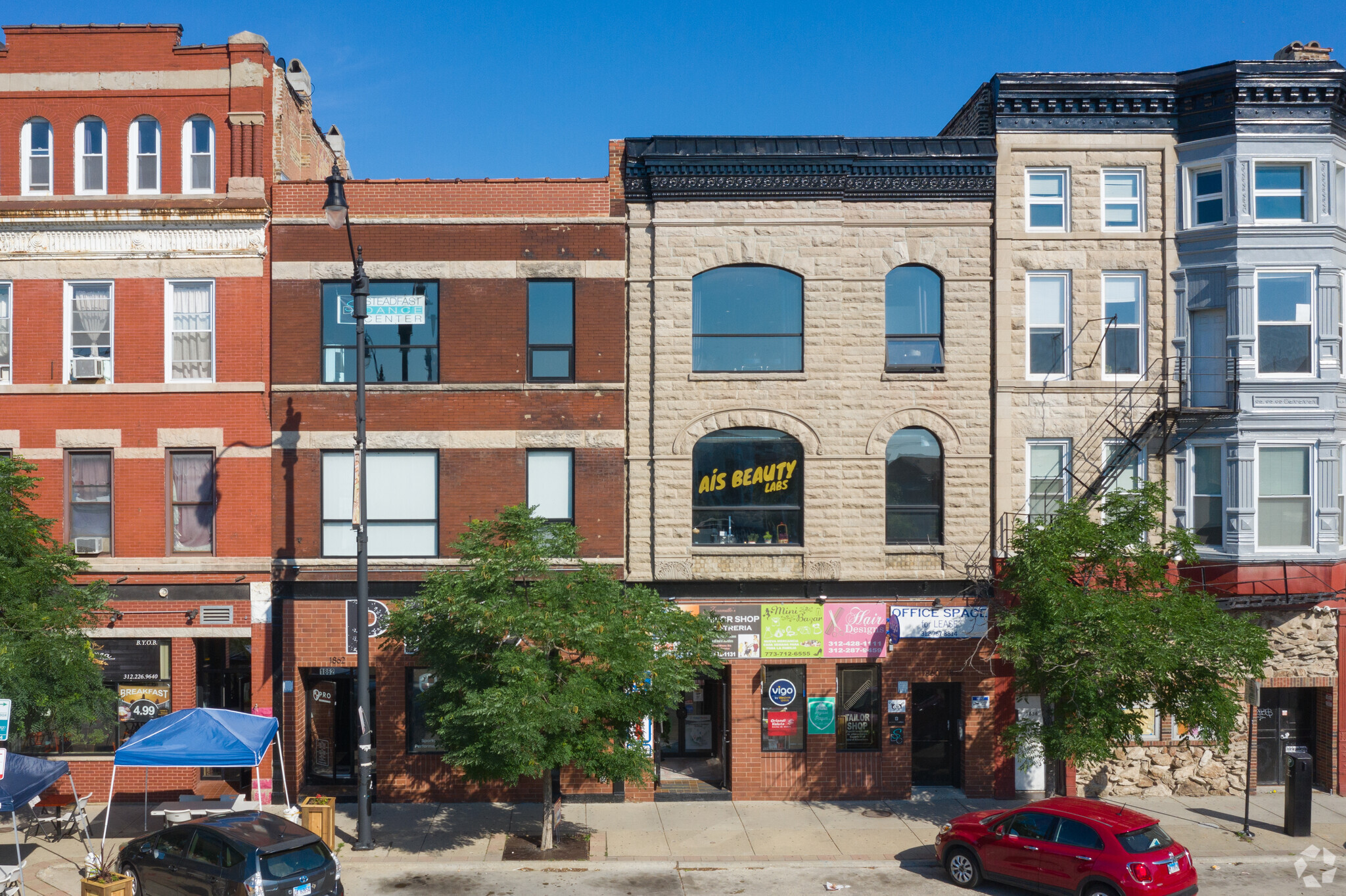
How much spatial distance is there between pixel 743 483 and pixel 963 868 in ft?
25.7

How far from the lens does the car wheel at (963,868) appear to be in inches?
564

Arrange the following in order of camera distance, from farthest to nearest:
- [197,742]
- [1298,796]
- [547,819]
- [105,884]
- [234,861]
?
[1298,796], [547,819], [197,742], [105,884], [234,861]

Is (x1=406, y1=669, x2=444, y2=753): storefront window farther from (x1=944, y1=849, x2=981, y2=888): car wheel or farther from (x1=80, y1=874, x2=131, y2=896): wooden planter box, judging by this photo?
(x1=944, y1=849, x2=981, y2=888): car wheel

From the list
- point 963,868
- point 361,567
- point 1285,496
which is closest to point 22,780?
point 361,567

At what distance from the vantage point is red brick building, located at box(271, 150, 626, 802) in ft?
60.7

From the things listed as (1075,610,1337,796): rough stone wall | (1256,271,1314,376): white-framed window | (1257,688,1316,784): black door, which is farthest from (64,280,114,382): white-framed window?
Result: (1257,688,1316,784): black door

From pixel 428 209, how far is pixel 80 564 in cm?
892

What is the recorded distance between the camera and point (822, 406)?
18875 millimetres

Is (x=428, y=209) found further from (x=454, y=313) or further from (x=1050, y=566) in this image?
(x=1050, y=566)

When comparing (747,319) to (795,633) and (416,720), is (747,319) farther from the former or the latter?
(416,720)

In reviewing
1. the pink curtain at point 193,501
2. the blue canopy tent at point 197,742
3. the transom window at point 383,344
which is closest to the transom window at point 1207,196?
the transom window at point 383,344

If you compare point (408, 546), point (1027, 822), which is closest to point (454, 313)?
point (408, 546)

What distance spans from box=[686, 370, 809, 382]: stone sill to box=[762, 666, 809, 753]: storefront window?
18.6ft

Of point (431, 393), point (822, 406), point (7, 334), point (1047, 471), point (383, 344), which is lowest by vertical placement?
point (1047, 471)
